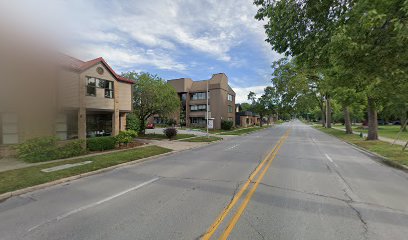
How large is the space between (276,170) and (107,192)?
21.7ft

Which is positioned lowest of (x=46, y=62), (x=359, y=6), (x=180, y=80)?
(x=46, y=62)

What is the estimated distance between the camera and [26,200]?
251 inches

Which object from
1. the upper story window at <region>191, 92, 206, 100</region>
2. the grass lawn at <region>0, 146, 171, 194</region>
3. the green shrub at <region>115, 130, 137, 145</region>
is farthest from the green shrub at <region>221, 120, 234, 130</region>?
the grass lawn at <region>0, 146, 171, 194</region>

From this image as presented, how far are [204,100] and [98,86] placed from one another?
33282mm

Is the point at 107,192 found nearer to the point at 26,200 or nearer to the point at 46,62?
the point at 26,200

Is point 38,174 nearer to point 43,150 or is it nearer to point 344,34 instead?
point 43,150

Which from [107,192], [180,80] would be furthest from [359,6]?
[180,80]

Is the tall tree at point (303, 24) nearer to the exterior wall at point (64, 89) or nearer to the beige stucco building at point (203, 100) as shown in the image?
the exterior wall at point (64, 89)

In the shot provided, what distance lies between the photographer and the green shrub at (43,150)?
456 inches

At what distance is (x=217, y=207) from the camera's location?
542cm

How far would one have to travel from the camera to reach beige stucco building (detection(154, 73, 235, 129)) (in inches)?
1817

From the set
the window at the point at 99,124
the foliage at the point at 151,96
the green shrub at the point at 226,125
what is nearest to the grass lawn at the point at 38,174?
the window at the point at 99,124

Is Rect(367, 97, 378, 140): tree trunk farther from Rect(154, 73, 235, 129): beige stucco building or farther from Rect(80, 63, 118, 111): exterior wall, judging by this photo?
Rect(154, 73, 235, 129): beige stucco building

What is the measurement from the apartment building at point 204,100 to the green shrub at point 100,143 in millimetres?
29395
